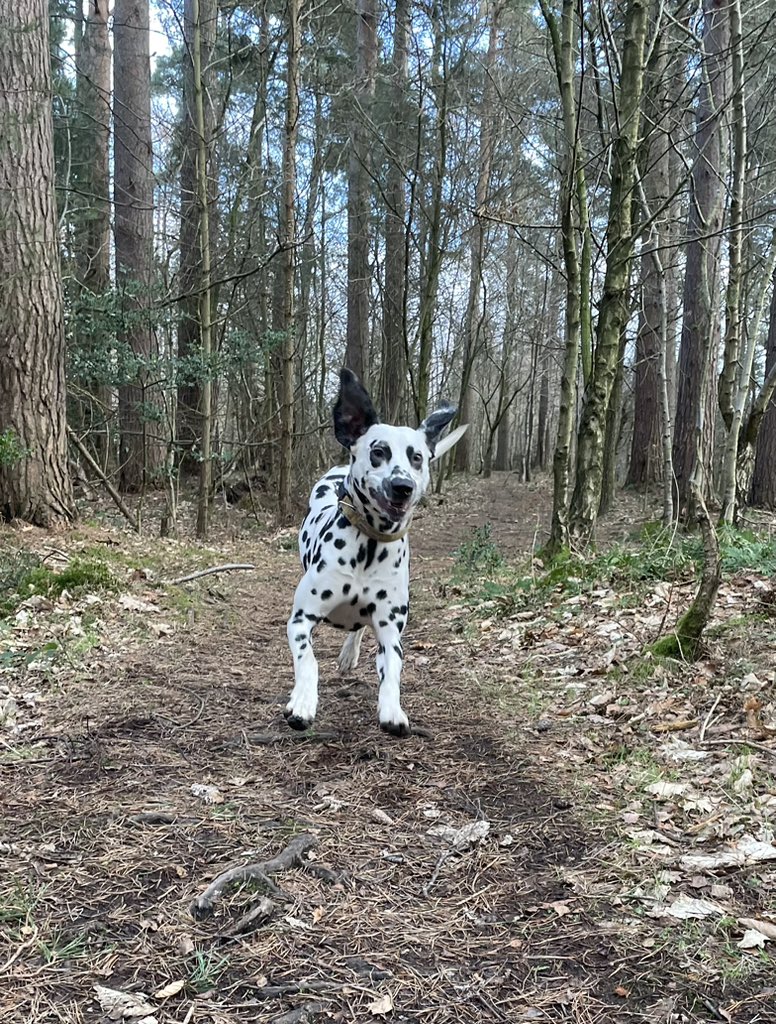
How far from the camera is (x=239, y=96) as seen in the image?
18984mm

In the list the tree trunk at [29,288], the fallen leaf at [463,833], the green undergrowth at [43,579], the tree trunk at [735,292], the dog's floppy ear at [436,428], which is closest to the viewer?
the fallen leaf at [463,833]

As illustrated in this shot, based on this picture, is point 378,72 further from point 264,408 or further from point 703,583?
point 703,583

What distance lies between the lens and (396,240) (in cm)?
2000

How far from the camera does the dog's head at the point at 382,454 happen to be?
13.4 ft

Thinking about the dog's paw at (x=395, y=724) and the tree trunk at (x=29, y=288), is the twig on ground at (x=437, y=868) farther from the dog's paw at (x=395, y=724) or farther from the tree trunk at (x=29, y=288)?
the tree trunk at (x=29, y=288)

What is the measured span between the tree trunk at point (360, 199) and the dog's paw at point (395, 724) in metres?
14.7

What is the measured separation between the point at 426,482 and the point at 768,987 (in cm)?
287

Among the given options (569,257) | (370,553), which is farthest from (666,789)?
(569,257)

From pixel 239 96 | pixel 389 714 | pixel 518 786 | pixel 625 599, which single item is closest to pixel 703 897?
pixel 518 786

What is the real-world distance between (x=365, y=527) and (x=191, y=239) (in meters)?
14.2

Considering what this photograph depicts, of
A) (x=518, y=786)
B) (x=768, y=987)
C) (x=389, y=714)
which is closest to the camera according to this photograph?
(x=768, y=987)

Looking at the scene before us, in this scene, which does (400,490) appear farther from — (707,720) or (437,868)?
(707,720)

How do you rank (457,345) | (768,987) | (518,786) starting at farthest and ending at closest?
(457,345) → (518,786) → (768,987)

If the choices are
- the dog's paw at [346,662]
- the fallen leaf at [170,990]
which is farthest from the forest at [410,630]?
the dog's paw at [346,662]
